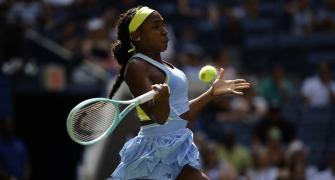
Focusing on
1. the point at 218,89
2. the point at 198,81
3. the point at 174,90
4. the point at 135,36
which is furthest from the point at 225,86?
the point at 198,81

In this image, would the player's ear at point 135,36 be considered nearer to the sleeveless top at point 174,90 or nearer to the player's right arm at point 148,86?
the sleeveless top at point 174,90

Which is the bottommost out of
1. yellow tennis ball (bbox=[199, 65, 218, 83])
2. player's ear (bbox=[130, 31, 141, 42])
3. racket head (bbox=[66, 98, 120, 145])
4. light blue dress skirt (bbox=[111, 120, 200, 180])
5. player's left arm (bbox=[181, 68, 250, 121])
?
light blue dress skirt (bbox=[111, 120, 200, 180])

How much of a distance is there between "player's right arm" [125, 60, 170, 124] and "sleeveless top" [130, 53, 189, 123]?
7 cm

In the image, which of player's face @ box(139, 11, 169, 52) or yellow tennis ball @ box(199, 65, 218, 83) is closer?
player's face @ box(139, 11, 169, 52)

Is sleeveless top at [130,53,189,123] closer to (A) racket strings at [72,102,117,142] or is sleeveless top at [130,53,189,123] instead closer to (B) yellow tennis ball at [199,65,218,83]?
(B) yellow tennis ball at [199,65,218,83]

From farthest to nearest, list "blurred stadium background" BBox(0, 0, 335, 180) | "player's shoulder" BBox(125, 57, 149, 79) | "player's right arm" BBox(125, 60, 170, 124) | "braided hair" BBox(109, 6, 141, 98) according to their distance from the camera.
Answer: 1. "blurred stadium background" BBox(0, 0, 335, 180)
2. "braided hair" BBox(109, 6, 141, 98)
3. "player's shoulder" BBox(125, 57, 149, 79)
4. "player's right arm" BBox(125, 60, 170, 124)

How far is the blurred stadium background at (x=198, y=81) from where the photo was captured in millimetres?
12727

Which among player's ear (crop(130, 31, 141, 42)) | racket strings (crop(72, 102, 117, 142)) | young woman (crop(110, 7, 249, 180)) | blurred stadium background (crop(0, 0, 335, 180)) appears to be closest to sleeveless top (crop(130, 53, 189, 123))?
young woman (crop(110, 7, 249, 180))

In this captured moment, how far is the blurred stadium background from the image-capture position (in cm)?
1273

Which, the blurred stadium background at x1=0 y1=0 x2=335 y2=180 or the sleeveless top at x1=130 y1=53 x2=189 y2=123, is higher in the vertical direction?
the sleeveless top at x1=130 y1=53 x2=189 y2=123

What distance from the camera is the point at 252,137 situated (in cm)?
1366

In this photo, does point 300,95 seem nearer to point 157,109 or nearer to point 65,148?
point 65,148

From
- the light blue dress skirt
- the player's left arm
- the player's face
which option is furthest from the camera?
the player's left arm

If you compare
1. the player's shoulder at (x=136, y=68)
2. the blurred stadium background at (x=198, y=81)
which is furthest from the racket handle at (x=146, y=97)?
the blurred stadium background at (x=198, y=81)
